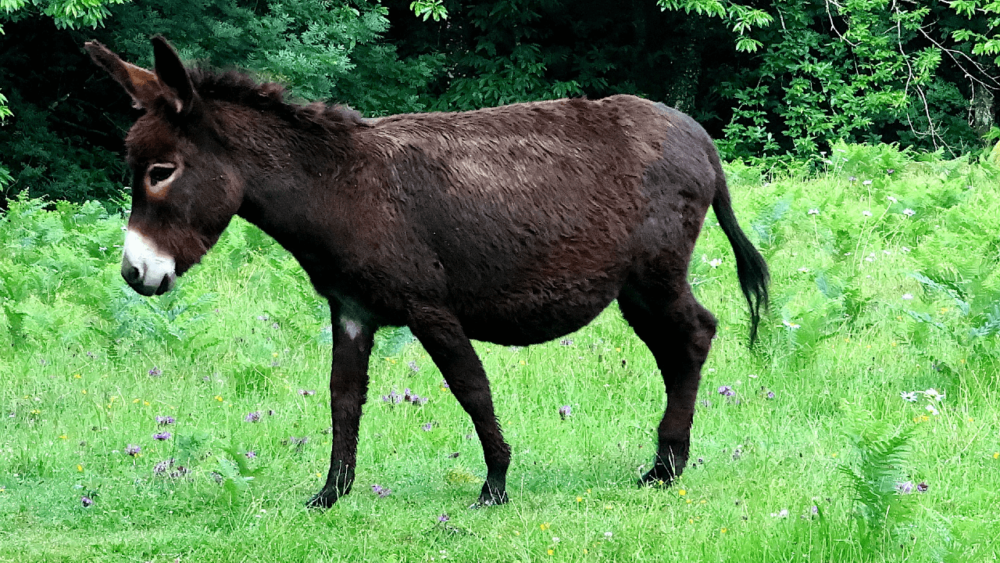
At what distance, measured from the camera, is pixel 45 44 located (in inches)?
682

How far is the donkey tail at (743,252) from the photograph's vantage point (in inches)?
215

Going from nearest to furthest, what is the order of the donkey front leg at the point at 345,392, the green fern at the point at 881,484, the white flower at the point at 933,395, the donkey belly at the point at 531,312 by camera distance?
1. the green fern at the point at 881,484
2. the donkey belly at the point at 531,312
3. the donkey front leg at the point at 345,392
4. the white flower at the point at 933,395

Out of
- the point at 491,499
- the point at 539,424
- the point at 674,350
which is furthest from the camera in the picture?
the point at 539,424

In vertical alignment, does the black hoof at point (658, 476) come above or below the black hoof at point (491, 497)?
below

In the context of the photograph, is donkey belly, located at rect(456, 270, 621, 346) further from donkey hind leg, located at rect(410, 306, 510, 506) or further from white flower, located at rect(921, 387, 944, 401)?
white flower, located at rect(921, 387, 944, 401)

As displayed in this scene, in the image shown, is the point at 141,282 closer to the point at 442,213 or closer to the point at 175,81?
the point at 175,81

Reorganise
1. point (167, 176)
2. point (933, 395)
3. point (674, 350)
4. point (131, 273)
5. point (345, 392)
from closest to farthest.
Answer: point (131, 273)
point (167, 176)
point (345, 392)
point (674, 350)
point (933, 395)

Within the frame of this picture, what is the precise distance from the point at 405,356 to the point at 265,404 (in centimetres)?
120

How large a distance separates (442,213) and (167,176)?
3.77ft

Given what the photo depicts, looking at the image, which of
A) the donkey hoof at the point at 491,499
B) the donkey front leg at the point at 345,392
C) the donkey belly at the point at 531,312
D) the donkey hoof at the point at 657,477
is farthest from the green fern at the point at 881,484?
the donkey front leg at the point at 345,392

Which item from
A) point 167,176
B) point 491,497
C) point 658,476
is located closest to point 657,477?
point 658,476

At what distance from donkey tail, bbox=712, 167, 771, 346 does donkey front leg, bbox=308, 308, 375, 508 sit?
6.36 feet

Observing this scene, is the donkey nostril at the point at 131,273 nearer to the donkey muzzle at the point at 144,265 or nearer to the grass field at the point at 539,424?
the donkey muzzle at the point at 144,265

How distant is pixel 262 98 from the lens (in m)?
4.60
